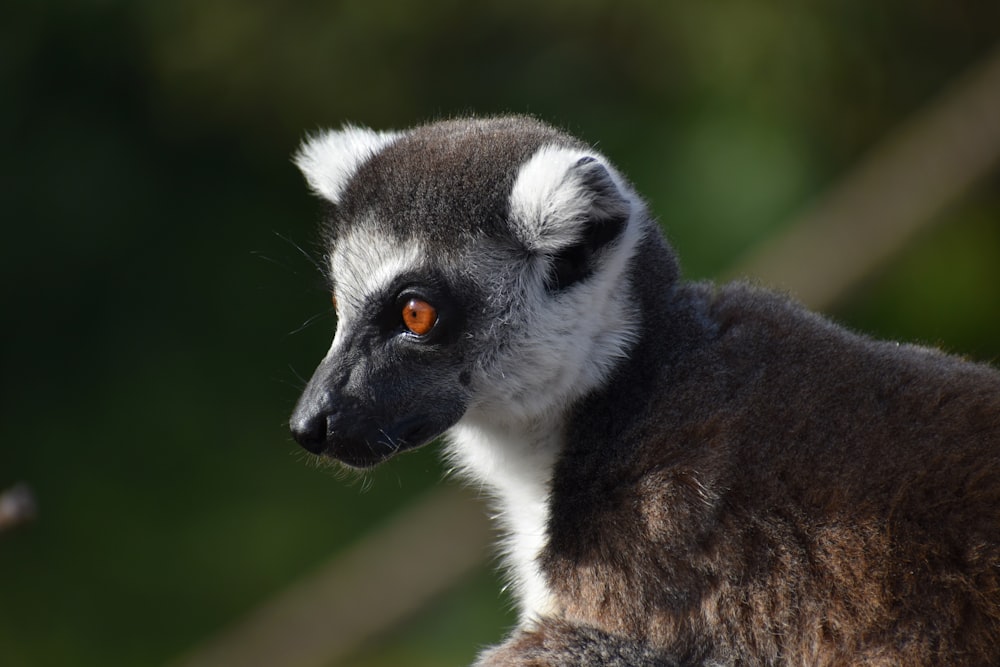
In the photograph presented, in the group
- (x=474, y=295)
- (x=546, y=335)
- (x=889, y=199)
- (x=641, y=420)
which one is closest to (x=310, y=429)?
(x=474, y=295)

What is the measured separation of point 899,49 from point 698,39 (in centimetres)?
105

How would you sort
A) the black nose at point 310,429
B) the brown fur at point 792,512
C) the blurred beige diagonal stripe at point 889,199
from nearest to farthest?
the brown fur at point 792,512, the black nose at point 310,429, the blurred beige diagonal stripe at point 889,199

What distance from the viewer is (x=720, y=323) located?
9.46 feet

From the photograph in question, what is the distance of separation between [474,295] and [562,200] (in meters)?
0.33

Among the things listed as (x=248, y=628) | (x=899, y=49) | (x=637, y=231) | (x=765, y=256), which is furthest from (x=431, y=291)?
(x=899, y=49)

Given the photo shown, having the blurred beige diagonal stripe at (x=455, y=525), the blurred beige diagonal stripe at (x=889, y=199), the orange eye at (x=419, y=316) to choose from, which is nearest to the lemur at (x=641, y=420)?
the orange eye at (x=419, y=316)

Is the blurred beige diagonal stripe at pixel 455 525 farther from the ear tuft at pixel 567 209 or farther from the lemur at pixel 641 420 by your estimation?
the ear tuft at pixel 567 209

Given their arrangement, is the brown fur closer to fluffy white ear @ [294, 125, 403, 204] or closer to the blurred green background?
fluffy white ear @ [294, 125, 403, 204]

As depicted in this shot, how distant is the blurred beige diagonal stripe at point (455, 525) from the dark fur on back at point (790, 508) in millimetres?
2730

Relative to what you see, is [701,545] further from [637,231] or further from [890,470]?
[637,231]

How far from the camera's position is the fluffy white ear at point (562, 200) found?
2.68 m

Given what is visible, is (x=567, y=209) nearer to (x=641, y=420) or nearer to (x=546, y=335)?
(x=546, y=335)

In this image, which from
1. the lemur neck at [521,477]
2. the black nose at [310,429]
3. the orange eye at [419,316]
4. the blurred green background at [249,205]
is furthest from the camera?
the blurred green background at [249,205]

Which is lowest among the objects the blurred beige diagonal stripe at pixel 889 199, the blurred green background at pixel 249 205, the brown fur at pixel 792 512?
the brown fur at pixel 792 512
